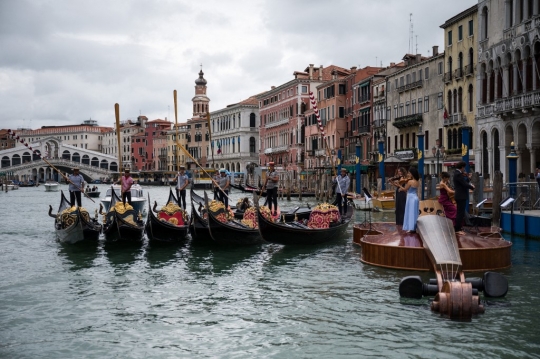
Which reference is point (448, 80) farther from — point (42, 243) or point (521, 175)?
point (42, 243)

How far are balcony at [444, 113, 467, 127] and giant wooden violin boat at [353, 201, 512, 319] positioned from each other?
1748 cm

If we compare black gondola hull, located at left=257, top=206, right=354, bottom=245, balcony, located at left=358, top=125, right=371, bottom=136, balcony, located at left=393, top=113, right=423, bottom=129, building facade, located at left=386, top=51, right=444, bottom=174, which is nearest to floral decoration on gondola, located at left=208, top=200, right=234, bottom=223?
black gondola hull, located at left=257, top=206, right=354, bottom=245

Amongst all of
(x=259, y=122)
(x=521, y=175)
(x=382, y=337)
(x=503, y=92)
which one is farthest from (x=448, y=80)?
(x=259, y=122)

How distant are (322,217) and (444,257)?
5.17 metres

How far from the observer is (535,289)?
7891 millimetres

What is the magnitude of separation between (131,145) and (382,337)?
9288 centimetres

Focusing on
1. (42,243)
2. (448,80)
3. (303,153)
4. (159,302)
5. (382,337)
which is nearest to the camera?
(382,337)

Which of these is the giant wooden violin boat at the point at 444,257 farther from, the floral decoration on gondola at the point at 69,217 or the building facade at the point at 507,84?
the building facade at the point at 507,84

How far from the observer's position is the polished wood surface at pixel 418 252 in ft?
28.4

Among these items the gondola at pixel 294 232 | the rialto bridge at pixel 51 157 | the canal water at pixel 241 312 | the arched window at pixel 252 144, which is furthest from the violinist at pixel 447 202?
the rialto bridge at pixel 51 157

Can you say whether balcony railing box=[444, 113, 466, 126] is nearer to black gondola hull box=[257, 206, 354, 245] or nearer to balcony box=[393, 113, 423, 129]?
balcony box=[393, 113, 423, 129]

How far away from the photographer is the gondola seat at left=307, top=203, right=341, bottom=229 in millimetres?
12453

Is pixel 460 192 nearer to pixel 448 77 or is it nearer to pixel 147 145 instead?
pixel 448 77

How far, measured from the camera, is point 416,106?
106ft
